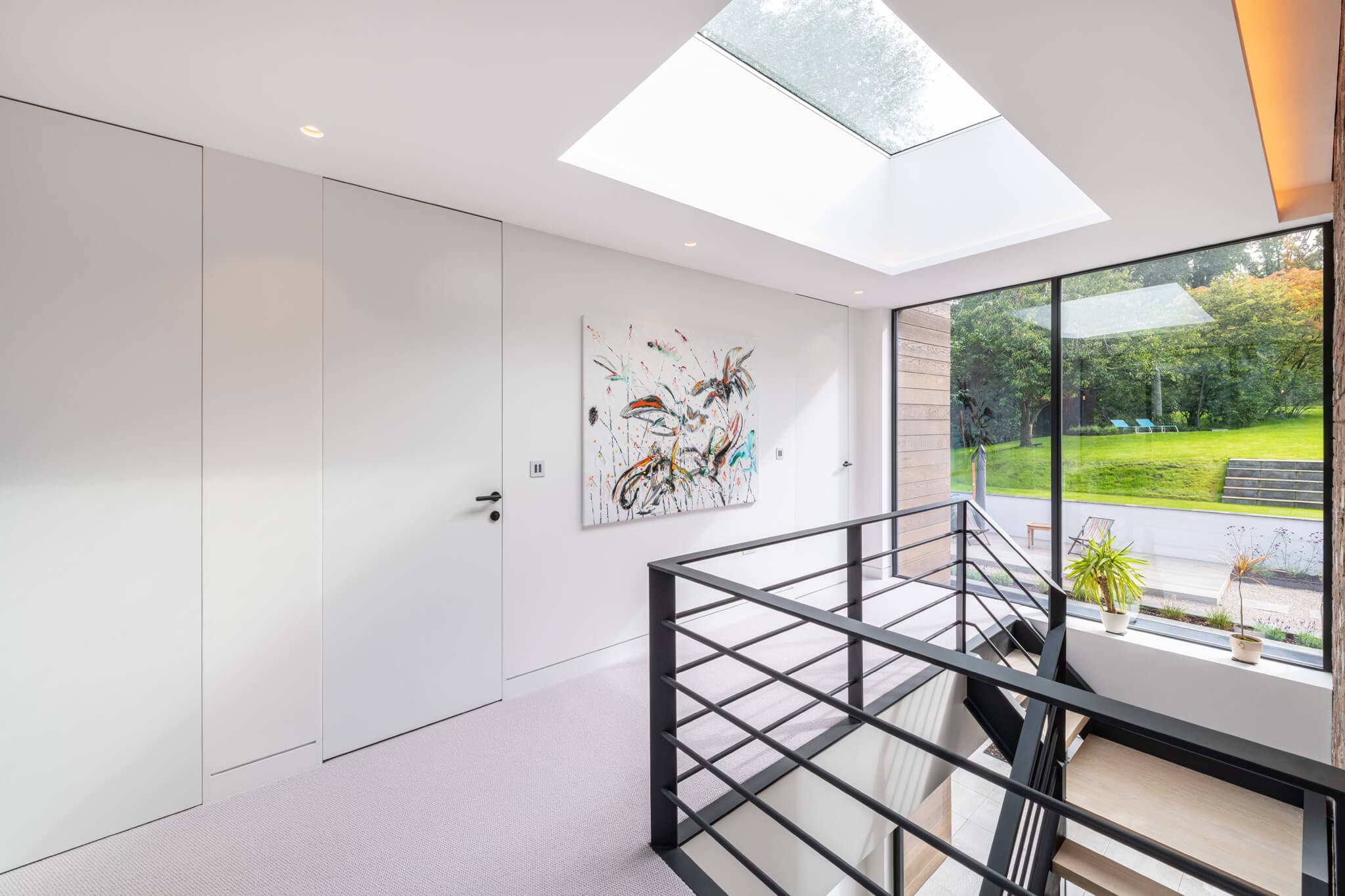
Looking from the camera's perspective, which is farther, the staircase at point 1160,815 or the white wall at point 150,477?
the staircase at point 1160,815

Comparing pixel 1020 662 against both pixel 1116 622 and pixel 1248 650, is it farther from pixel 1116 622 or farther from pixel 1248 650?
pixel 1248 650

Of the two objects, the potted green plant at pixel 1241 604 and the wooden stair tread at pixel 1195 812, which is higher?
the potted green plant at pixel 1241 604

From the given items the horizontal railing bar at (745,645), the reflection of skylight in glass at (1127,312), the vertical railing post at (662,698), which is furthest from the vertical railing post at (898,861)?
the reflection of skylight in glass at (1127,312)

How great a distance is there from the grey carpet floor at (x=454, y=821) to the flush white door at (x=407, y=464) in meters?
0.26

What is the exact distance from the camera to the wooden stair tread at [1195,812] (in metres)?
2.57

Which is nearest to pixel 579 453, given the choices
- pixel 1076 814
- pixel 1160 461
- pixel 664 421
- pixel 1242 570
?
pixel 664 421

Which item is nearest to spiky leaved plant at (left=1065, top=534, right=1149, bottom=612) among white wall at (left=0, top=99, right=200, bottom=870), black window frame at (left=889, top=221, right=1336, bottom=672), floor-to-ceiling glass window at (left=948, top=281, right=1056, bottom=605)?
black window frame at (left=889, top=221, right=1336, bottom=672)

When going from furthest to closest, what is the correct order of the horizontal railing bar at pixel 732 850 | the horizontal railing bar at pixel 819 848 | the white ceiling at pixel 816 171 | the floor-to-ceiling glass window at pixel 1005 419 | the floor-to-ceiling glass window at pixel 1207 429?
the floor-to-ceiling glass window at pixel 1005 419 → the floor-to-ceiling glass window at pixel 1207 429 → the white ceiling at pixel 816 171 → the horizontal railing bar at pixel 732 850 → the horizontal railing bar at pixel 819 848

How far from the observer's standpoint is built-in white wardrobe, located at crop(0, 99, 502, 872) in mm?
1722

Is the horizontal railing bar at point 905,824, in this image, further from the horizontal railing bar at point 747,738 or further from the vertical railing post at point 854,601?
the vertical railing post at point 854,601

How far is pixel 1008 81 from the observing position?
5.44ft

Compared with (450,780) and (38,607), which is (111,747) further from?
(450,780)

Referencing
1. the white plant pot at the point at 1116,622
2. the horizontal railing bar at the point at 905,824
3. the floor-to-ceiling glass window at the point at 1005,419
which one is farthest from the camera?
the floor-to-ceiling glass window at the point at 1005,419

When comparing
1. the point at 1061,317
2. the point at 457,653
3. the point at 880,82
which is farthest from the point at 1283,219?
the point at 457,653
